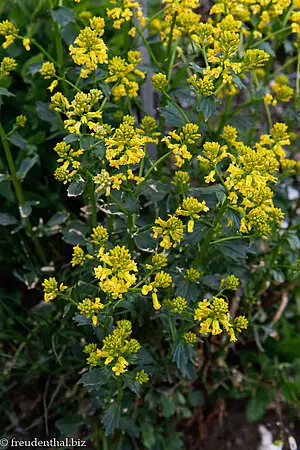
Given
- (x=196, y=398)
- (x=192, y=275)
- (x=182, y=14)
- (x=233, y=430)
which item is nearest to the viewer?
(x=192, y=275)

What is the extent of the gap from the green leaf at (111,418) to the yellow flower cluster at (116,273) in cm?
46

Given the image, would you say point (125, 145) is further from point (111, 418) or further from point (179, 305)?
point (111, 418)

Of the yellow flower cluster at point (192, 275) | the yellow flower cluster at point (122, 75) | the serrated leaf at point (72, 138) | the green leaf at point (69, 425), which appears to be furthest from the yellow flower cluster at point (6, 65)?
the green leaf at point (69, 425)

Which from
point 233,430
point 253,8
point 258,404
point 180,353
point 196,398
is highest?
point 253,8

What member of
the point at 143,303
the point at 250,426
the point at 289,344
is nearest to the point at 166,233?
the point at 143,303

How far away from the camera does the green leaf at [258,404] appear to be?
1911mm

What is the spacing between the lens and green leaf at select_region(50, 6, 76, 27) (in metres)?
1.38

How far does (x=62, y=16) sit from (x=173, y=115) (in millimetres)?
465

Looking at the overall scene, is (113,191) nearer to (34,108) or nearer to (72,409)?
(34,108)

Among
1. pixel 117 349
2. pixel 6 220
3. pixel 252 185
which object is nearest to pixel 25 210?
pixel 6 220

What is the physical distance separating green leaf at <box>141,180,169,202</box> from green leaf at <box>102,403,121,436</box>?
23.1 inches

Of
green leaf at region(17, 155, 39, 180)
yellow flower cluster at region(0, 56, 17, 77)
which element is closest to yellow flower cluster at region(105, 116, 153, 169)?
yellow flower cluster at region(0, 56, 17, 77)

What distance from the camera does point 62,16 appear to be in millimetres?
1393

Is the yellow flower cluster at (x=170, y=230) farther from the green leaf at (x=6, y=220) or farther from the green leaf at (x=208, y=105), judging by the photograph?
the green leaf at (x=6, y=220)
